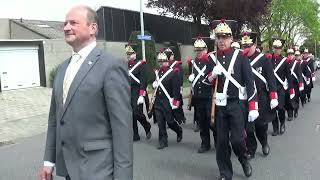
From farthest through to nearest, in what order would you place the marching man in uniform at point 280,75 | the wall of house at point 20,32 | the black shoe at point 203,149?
the wall of house at point 20,32 → the marching man in uniform at point 280,75 → the black shoe at point 203,149

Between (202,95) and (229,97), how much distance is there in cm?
318

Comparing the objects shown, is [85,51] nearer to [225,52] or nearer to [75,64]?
[75,64]

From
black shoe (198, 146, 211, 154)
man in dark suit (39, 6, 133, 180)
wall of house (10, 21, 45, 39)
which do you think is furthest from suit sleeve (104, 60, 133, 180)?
wall of house (10, 21, 45, 39)

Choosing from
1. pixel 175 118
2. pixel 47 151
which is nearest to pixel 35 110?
pixel 175 118

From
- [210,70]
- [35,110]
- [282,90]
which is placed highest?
[210,70]

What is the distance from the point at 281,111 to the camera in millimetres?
11375

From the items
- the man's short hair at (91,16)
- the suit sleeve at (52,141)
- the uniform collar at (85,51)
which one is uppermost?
the man's short hair at (91,16)

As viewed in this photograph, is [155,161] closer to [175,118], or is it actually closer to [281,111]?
[175,118]

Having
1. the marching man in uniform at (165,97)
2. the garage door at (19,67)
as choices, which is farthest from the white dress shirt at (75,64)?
the garage door at (19,67)

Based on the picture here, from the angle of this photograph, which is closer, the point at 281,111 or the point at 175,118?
→ the point at 175,118

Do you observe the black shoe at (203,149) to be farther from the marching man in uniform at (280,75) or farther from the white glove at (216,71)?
the white glove at (216,71)

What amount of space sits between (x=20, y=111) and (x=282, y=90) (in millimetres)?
11275

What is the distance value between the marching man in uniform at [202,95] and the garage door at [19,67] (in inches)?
737

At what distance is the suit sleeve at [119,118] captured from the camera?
3.43 metres
